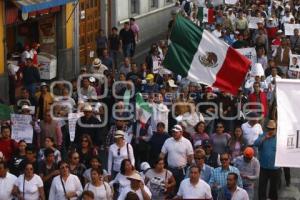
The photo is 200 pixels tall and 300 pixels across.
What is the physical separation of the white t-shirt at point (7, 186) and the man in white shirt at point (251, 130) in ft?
14.4

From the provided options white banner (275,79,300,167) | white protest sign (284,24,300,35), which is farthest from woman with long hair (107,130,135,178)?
white protest sign (284,24,300,35)

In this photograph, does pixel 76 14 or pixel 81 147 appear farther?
pixel 76 14

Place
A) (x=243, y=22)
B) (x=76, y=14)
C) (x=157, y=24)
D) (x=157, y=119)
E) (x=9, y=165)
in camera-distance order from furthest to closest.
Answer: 1. (x=157, y=24)
2. (x=243, y=22)
3. (x=76, y=14)
4. (x=157, y=119)
5. (x=9, y=165)

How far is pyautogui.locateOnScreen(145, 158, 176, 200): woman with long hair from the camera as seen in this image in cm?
1200

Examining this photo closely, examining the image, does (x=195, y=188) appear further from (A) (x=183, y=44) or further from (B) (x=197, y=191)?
(A) (x=183, y=44)

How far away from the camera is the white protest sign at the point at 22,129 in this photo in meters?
13.9

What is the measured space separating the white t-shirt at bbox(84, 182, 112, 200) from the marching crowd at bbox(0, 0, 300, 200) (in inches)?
0.5

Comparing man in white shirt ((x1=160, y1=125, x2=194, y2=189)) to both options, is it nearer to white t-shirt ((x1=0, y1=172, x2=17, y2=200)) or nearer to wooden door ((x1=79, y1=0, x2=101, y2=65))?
white t-shirt ((x1=0, y1=172, x2=17, y2=200))

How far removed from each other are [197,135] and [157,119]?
116cm

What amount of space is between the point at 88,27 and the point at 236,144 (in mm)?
13030

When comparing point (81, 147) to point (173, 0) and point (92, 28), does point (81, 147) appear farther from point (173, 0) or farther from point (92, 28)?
point (173, 0)

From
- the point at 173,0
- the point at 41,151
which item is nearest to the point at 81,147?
the point at 41,151

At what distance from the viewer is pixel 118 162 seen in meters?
12.8

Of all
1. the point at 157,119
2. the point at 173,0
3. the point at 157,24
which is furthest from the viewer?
the point at 173,0
